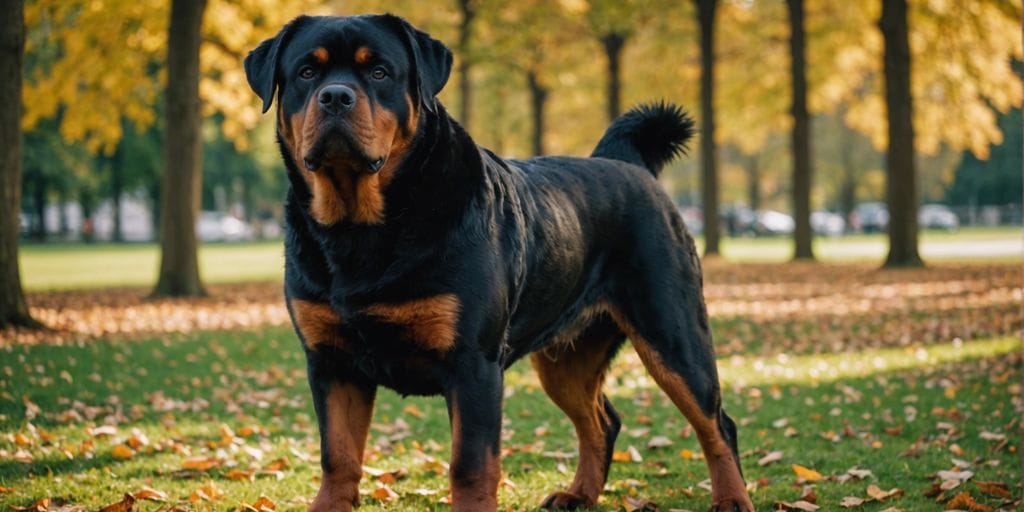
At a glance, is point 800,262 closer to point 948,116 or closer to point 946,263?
point 946,263

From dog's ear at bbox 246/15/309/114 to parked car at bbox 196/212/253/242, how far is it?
61.5 m

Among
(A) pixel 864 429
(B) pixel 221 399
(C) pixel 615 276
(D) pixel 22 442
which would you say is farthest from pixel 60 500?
(A) pixel 864 429

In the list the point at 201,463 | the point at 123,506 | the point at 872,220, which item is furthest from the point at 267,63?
the point at 872,220

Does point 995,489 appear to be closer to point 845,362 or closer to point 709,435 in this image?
point 709,435

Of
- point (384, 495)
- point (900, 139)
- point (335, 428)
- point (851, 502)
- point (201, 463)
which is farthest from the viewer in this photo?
point (900, 139)

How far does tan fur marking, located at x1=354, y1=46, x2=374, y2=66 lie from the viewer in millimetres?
3953

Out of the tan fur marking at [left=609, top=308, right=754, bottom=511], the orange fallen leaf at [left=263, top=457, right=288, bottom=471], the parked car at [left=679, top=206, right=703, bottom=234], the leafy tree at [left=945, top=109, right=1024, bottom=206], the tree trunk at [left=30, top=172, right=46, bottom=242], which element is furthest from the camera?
the leafy tree at [left=945, top=109, right=1024, bottom=206]

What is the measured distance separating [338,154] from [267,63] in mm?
687

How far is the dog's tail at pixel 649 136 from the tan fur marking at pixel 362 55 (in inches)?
80.3

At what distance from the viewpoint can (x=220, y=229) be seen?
66.2 metres

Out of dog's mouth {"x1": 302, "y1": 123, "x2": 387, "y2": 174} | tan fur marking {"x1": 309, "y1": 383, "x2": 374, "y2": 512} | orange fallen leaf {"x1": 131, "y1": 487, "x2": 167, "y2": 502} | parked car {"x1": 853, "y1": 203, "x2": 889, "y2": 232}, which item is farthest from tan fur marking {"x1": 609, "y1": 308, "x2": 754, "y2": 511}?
parked car {"x1": 853, "y1": 203, "x2": 889, "y2": 232}

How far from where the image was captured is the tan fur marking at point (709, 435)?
479cm

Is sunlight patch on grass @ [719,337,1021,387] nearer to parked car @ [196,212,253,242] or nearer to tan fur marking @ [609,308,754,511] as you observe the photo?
tan fur marking @ [609,308,754,511]

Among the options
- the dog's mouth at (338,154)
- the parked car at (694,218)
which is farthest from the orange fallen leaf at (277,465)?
the parked car at (694,218)
